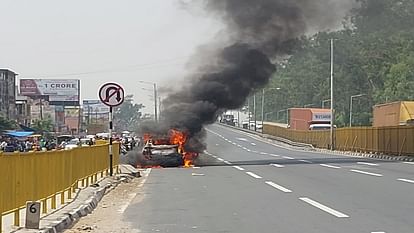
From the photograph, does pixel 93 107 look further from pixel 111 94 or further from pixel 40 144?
pixel 111 94

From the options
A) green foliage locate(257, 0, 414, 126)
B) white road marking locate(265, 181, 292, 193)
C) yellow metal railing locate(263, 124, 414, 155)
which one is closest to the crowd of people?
white road marking locate(265, 181, 292, 193)

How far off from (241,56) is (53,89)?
7358 cm

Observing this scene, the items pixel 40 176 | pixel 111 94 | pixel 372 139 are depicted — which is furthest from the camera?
pixel 372 139

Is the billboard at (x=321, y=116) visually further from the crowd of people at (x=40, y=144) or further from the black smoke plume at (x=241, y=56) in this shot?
the black smoke plume at (x=241, y=56)

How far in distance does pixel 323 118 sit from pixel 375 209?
238 feet

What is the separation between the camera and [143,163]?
41094 millimetres

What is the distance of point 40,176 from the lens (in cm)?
1403

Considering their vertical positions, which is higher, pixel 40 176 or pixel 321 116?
pixel 321 116

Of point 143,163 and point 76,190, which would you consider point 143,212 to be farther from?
point 143,163

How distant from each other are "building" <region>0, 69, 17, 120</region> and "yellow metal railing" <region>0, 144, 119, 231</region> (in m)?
71.7

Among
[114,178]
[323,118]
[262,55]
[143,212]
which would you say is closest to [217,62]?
[262,55]

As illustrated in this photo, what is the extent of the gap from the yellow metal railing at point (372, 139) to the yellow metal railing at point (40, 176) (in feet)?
94.1

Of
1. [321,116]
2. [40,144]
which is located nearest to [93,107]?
[321,116]

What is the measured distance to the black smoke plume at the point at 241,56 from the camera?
39.9m
